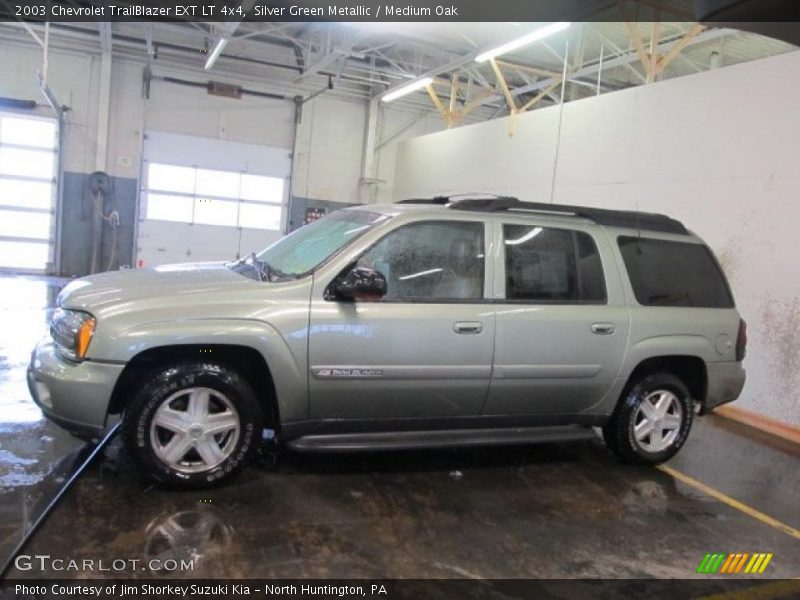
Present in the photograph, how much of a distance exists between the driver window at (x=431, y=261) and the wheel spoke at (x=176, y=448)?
136 centimetres

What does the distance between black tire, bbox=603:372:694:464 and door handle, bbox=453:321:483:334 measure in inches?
54.5

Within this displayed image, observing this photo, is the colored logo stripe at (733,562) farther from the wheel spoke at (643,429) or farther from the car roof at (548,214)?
the car roof at (548,214)

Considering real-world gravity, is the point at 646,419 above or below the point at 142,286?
below

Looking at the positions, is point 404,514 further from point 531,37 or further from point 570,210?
point 531,37

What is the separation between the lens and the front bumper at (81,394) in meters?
3.17

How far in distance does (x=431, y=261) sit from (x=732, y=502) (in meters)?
2.62

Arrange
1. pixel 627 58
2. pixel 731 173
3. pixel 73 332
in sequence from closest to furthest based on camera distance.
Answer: pixel 73 332 < pixel 731 173 < pixel 627 58

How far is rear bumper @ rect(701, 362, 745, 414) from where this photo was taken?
4539 mm

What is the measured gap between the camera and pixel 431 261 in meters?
3.82

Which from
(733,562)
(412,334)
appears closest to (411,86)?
(412,334)

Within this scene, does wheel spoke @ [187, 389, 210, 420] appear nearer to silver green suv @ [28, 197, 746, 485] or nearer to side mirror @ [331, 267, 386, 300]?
silver green suv @ [28, 197, 746, 485]

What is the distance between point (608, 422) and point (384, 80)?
1143 cm

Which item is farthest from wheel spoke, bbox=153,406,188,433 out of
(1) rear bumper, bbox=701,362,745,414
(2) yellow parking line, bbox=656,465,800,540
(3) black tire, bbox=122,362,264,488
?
(1) rear bumper, bbox=701,362,745,414

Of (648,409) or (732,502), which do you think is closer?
(732,502)
